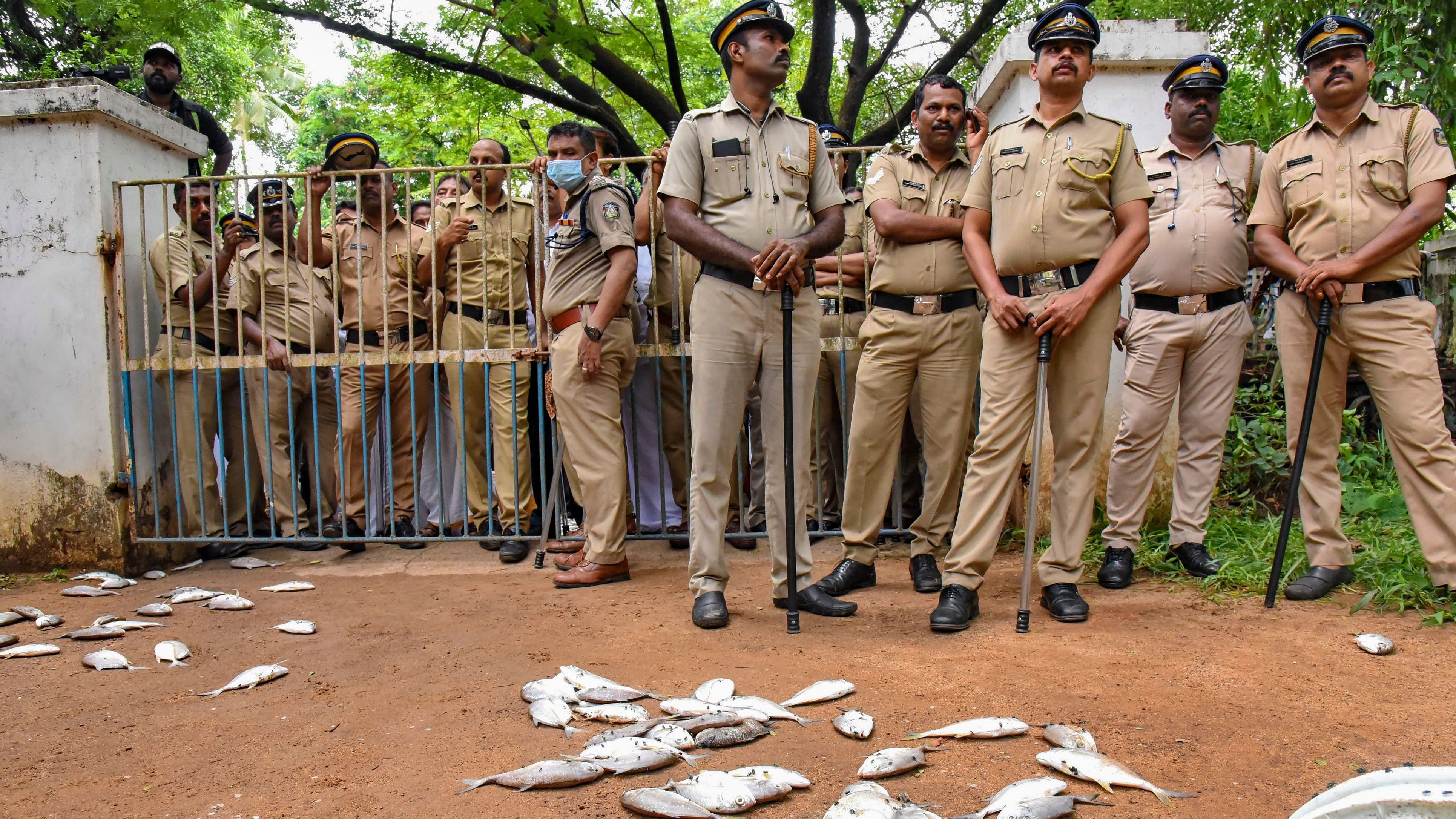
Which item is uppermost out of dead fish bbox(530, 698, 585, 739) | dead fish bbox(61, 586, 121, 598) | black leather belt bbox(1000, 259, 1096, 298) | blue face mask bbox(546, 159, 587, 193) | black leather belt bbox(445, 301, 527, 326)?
blue face mask bbox(546, 159, 587, 193)

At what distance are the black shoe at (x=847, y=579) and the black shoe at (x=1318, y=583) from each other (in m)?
1.66

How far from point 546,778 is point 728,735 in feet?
1.64

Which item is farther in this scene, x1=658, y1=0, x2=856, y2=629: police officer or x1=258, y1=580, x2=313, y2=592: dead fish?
x1=258, y1=580, x2=313, y2=592: dead fish

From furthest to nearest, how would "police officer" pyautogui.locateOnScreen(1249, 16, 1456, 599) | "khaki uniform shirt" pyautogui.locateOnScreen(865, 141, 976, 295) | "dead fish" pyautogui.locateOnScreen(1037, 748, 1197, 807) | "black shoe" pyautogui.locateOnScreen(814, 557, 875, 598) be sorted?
"black shoe" pyautogui.locateOnScreen(814, 557, 875, 598)
"khaki uniform shirt" pyautogui.locateOnScreen(865, 141, 976, 295)
"police officer" pyautogui.locateOnScreen(1249, 16, 1456, 599)
"dead fish" pyautogui.locateOnScreen(1037, 748, 1197, 807)

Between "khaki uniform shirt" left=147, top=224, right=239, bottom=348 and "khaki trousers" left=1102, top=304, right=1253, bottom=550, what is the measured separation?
4.65 metres

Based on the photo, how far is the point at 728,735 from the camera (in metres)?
2.84

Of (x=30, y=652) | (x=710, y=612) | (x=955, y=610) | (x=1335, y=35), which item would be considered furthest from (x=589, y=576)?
(x=1335, y=35)

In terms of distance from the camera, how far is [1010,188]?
4.06 meters

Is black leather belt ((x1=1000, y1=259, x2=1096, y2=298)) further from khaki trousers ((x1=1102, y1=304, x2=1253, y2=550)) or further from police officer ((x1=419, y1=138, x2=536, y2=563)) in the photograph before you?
police officer ((x1=419, y1=138, x2=536, y2=563))

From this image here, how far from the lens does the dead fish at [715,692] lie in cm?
315

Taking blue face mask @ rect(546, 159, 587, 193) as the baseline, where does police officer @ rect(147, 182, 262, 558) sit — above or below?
below

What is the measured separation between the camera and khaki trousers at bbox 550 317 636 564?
16.2ft

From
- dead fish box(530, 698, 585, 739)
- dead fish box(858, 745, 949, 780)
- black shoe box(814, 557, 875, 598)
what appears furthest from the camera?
black shoe box(814, 557, 875, 598)

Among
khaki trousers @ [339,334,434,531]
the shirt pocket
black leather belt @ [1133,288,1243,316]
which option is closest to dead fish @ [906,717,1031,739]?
the shirt pocket
